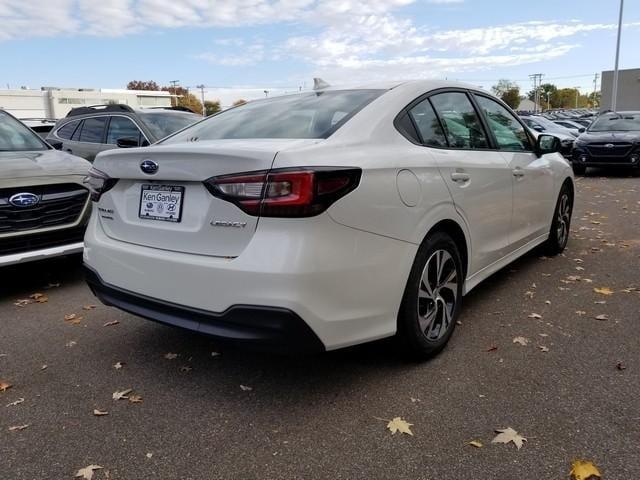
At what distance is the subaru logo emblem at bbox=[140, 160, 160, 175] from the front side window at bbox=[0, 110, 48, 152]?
11.6 feet

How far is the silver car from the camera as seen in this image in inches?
183

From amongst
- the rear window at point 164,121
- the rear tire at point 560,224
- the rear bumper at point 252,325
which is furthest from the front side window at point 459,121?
the rear window at point 164,121

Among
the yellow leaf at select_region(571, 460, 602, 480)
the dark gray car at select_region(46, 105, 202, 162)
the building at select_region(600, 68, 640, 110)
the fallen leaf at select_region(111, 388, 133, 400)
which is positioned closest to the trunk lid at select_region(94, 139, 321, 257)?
the fallen leaf at select_region(111, 388, 133, 400)

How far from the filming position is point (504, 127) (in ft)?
14.9

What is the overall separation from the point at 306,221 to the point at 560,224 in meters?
4.19

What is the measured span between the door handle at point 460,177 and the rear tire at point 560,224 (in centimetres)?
233

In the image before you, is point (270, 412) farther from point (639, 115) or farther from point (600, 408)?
point (639, 115)

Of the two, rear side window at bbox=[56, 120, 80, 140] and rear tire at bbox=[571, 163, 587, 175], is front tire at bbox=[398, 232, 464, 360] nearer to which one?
rear side window at bbox=[56, 120, 80, 140]

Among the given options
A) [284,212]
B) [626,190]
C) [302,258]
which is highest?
[284,212]

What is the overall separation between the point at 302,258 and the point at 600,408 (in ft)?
5.62

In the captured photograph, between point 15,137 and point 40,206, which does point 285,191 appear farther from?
point 15,137

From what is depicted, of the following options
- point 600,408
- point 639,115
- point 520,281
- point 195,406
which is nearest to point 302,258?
point 195,406

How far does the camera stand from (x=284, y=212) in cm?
243

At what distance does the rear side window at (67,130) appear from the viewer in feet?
29.7
